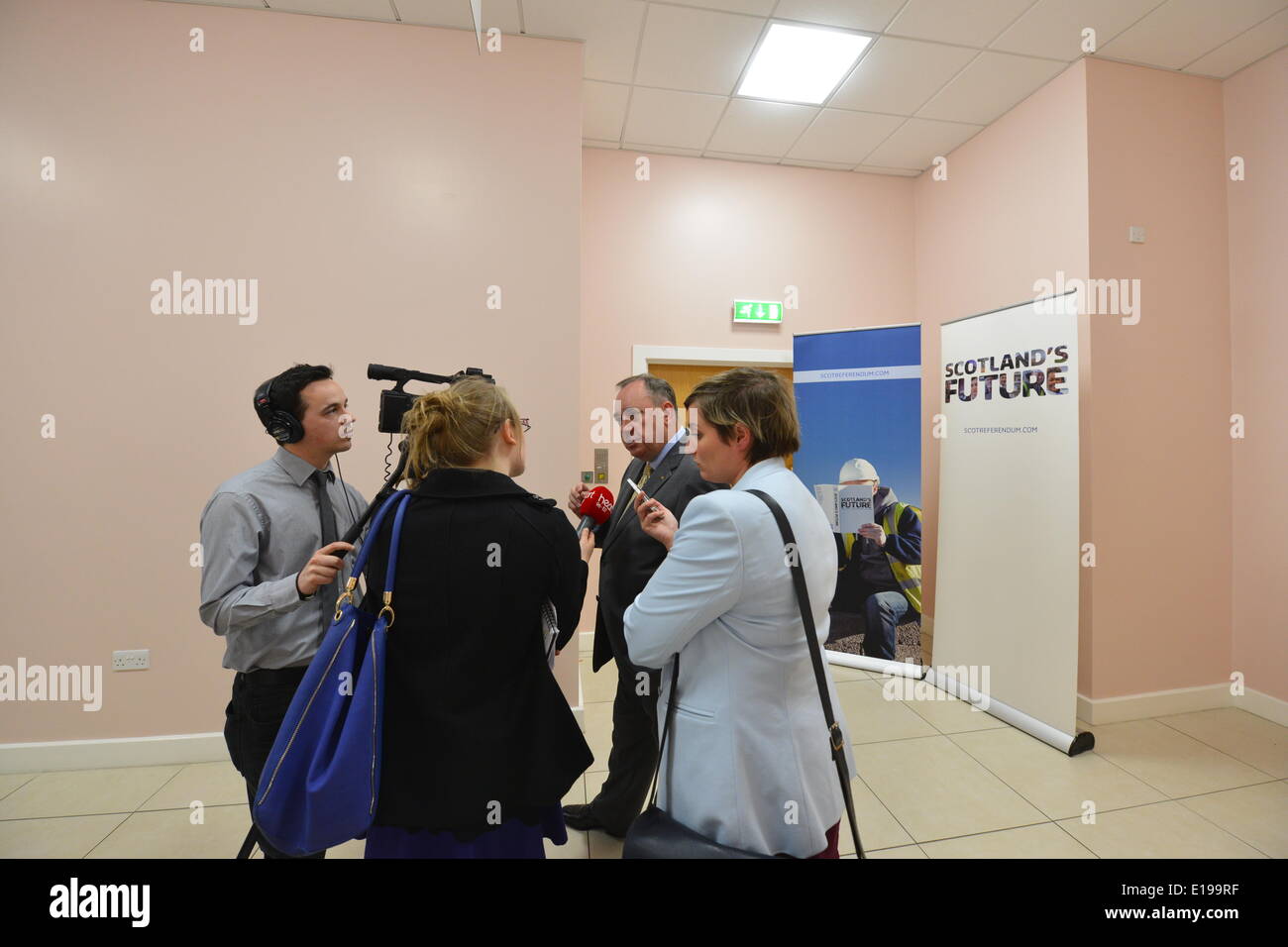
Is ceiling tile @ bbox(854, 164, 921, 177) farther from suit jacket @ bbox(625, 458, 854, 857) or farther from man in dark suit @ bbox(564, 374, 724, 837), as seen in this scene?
suit jacket @ bbox(625, 458, 854, 857)

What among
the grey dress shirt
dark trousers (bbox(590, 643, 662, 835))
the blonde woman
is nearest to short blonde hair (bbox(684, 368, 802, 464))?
the blonde woman

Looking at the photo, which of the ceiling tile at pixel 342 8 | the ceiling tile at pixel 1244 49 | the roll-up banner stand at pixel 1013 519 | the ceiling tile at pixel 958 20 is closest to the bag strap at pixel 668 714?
the roll-up banner stand at pixel 1013 519

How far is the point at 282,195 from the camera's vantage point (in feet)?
8.58

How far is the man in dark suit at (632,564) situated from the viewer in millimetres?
1676

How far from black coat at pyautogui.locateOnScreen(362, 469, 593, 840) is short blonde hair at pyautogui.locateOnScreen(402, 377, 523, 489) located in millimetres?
51

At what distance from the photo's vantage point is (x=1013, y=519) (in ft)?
9.70

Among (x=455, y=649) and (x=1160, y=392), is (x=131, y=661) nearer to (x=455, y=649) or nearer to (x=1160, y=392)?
(x=455, y=649)

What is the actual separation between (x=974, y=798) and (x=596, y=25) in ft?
12.6

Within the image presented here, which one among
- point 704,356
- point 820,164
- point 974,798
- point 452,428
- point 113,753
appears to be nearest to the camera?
point 452,428

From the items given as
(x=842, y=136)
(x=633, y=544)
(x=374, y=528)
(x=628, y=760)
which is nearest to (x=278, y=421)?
(x=374, y=528)
